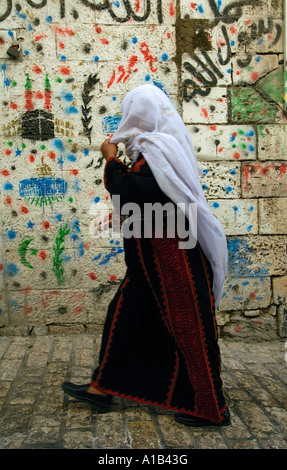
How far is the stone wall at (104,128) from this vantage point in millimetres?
3570

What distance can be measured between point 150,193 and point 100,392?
1095 millimetres

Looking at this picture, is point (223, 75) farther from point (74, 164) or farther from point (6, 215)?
point (6, 215)

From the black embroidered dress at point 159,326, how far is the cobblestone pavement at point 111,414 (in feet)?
0.43

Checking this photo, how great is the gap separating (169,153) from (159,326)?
91 centimetres

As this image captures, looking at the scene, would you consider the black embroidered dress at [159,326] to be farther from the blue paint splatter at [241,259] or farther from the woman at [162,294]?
the blue paint splatter at [241,259]

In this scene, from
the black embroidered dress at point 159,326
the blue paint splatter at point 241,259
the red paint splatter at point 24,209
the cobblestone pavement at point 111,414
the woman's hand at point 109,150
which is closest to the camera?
the cobblestone pavement at point 111,414

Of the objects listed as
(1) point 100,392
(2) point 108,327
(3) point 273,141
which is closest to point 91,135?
(3) point 273,141

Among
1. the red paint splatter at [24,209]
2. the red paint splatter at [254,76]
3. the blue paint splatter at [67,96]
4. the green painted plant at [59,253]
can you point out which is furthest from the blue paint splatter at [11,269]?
the red paint splatter at [254,76]

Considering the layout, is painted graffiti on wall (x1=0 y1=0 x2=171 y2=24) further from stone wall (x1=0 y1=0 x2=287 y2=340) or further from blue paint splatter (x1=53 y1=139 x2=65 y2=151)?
blue paint splatter (x1=53 y1=139 x2=65 y2=151)

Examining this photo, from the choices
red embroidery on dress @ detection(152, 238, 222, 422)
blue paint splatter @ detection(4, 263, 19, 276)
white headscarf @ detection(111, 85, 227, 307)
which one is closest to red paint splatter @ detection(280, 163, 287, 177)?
white headscarf @ detection(111, 85, 227, 307)

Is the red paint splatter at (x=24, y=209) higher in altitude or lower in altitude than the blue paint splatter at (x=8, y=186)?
lower

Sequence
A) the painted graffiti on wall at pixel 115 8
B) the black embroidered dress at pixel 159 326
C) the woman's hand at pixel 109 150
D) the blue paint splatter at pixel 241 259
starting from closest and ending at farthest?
the black embroidered dress at pixel 159 326 → the woman's hand at pixel 109 150 → the painted graffiti on wall at pixel 115 8 → the blue paint splatter at pixel 241 259

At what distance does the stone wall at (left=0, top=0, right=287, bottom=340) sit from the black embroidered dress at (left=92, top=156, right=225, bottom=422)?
140 centimetres

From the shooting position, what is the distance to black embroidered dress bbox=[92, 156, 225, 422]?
2168mm
